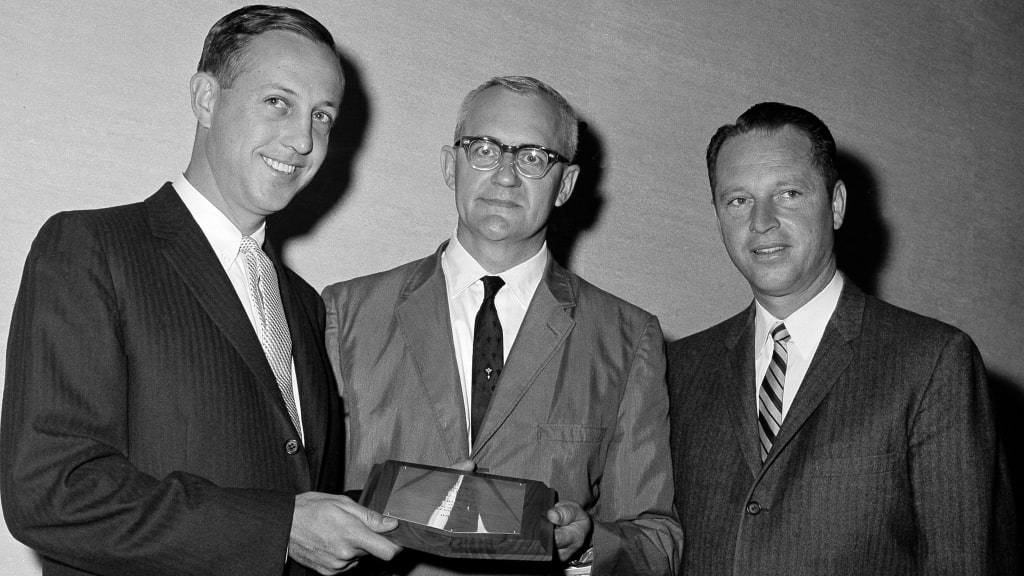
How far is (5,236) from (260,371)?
3.19 ft

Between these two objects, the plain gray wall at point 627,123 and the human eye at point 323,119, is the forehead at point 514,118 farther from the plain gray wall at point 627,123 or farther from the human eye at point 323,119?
the plain gray wall at point 627,123

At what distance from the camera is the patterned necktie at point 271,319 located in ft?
5.98

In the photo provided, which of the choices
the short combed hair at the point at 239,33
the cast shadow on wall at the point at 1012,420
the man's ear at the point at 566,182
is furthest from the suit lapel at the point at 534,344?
the cast shadow on wall at the point at 1012,420

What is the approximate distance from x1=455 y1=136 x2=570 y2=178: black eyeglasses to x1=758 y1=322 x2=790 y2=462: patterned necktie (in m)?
0.70

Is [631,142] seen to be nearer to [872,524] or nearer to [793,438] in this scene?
[793,438]

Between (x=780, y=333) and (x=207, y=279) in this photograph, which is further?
(x=780, y=333)

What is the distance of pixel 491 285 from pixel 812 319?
0.78m

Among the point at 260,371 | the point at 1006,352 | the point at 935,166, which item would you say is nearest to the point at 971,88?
the point at 935,166

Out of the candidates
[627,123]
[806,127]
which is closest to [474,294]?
[806,127]

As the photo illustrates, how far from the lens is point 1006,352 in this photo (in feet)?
13.0

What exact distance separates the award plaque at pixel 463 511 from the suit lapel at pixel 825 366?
67cm

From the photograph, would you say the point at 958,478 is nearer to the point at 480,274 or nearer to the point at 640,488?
the point at 640,488

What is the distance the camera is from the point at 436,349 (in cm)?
207

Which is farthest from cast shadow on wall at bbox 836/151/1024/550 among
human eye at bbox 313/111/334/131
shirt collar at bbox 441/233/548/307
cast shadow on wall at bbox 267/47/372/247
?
human eye at bbox 313/111/334/131
